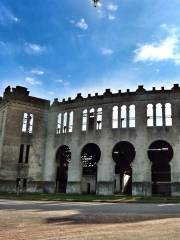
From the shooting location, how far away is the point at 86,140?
4638 centimetres

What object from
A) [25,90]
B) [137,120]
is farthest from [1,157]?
[137,120]

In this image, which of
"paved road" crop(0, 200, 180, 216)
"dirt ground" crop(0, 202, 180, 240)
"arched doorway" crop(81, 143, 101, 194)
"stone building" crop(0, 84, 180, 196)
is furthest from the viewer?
"arched doorway" crop(81, 143, 101, 194)

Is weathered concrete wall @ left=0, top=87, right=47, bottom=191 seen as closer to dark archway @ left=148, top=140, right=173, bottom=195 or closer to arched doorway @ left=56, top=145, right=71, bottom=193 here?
arched doorway @ left=56, top=145, right=71, bottom=193

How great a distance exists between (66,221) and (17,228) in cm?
258

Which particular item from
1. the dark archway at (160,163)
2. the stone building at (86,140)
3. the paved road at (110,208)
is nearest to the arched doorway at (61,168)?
the stone building at (86,140)

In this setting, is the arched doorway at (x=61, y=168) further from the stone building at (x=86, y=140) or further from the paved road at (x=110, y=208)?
the paved road at (x=110, y=208)

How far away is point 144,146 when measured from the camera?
42.3 metres

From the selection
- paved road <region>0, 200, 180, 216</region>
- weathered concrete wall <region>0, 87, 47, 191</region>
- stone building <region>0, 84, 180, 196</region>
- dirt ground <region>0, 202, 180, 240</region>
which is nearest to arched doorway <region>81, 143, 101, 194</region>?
stone building <region>0, 84, 180, 196</region>

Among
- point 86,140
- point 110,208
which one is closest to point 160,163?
point 86,140

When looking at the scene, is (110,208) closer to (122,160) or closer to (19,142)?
(19,142)

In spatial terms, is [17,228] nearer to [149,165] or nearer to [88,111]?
[149,165]

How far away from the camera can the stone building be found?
138 feet

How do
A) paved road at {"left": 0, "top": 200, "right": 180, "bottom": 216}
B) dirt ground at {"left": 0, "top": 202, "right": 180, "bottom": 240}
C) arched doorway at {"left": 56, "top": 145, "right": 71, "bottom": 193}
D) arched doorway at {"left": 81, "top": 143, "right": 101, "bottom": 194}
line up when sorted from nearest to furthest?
dirt ground at {"left": 0, "top": 202, "right": 180, "bottom": 240}
paved road at {"left": 0, "top": 200, "right": 180, "bottom": 216}
arched doorway at {"left": 56, "top": 145, "right": 71, "bottom": 193}
arched doorway at {"left": 81, "top": 143, "right": 101, "bottom": 194}

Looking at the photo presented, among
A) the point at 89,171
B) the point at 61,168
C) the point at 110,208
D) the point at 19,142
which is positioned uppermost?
the point at 19,142
